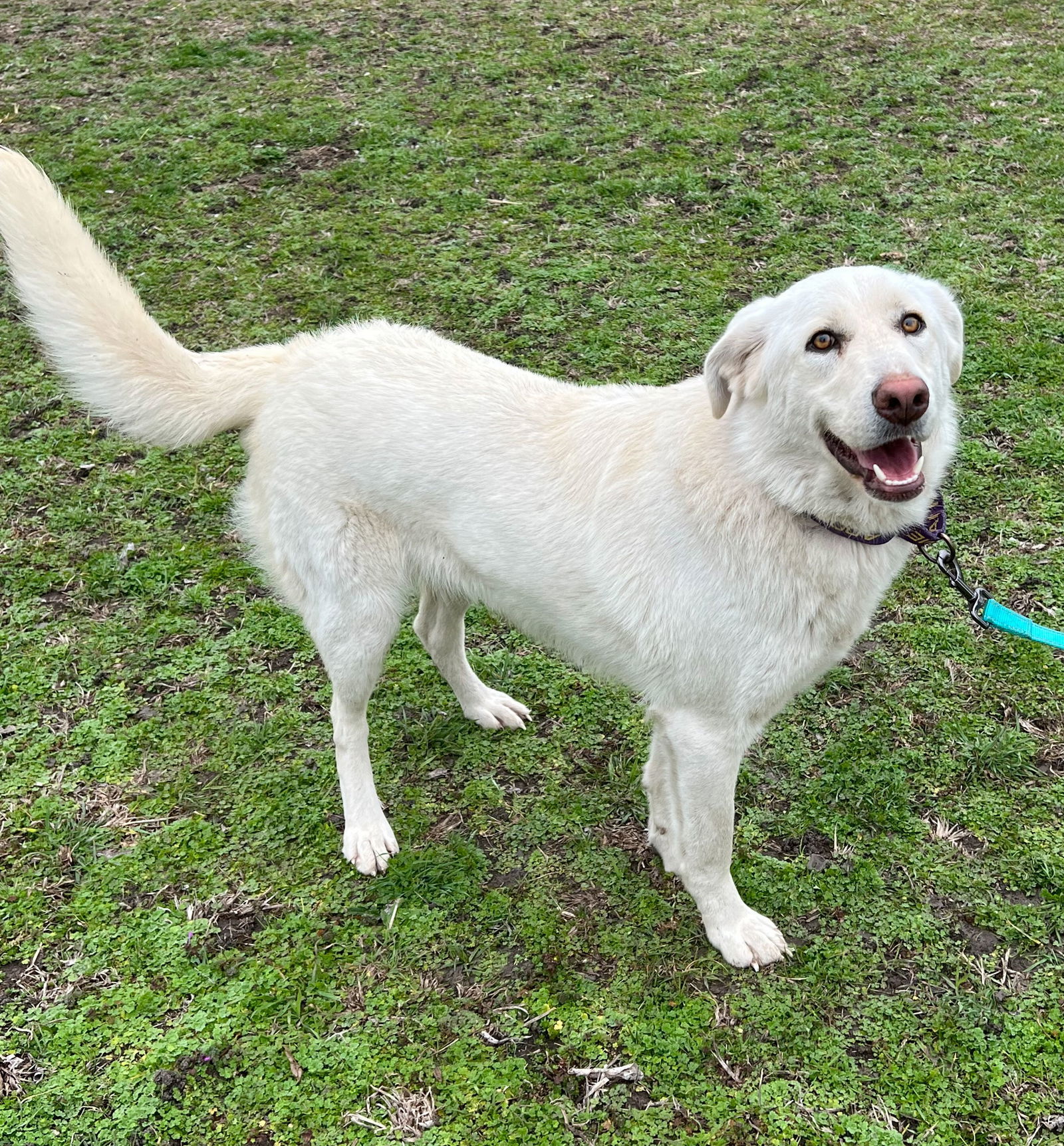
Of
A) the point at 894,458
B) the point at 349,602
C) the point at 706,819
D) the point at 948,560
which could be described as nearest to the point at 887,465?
the point at 894,458

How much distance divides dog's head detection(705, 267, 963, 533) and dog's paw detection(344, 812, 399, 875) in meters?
1.69

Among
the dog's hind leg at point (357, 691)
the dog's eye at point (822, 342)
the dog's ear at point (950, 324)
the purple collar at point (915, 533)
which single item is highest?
the dog's eye at point (822, 342)

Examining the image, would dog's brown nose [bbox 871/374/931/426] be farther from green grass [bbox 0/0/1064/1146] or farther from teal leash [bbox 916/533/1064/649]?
green grass [bbox 0/0/1064/1146]

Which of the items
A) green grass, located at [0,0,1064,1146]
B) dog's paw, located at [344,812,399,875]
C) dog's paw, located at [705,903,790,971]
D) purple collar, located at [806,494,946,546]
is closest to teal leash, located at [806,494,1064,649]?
purple collar, located at [806,494,946,546]

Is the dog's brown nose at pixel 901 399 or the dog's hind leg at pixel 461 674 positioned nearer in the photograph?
the dog's brown nose at pixel 901 399

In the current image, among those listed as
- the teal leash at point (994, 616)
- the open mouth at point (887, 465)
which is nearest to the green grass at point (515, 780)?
the teal leash at point (994, 616)

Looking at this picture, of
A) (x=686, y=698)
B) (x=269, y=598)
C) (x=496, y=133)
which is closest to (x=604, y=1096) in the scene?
(x=686, y=698)

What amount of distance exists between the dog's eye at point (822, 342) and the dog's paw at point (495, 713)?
71.2 inches

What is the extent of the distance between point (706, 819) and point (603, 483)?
3.17 feet


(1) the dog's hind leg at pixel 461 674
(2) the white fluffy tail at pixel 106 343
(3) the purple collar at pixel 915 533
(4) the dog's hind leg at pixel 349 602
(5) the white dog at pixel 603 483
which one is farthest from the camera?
(1) the dog's hind leg at pixel 461 674

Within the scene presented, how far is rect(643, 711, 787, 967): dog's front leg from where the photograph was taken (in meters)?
2.60

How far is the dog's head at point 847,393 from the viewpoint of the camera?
2150mm

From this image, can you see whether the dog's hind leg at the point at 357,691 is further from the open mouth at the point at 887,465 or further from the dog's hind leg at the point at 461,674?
the open mouth at the point at 887,465

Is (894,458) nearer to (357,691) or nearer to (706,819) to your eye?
(706,819)
